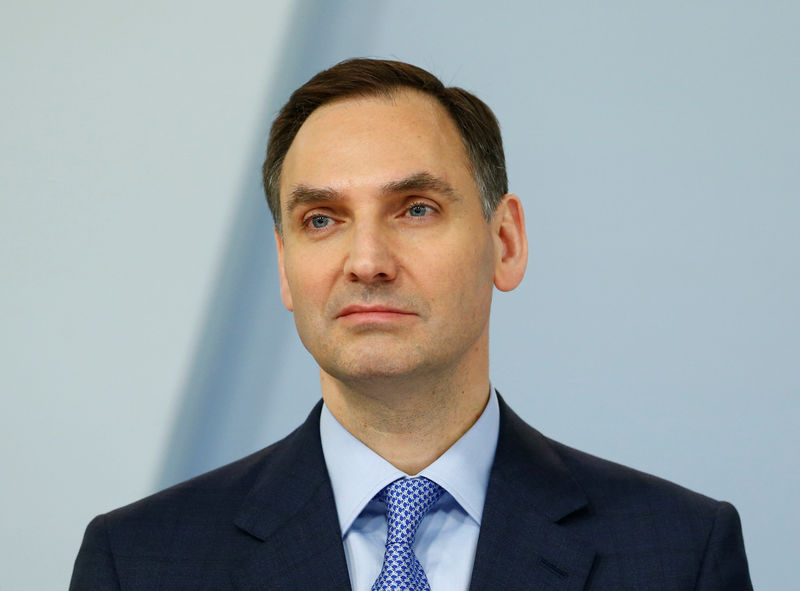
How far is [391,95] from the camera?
8.10ft

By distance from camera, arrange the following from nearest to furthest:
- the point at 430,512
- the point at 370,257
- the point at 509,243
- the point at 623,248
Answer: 1. the point at 370,257
2. the point at 430,512
3. the point at 509,243
4. the point at 623,248

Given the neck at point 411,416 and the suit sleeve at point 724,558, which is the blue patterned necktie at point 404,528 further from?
the suit sleeve at point 724,558

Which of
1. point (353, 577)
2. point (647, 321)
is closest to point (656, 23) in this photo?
point (647, 321)

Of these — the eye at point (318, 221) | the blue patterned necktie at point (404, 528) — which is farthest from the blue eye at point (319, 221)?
the blue patterned necktie at point (404, 528)

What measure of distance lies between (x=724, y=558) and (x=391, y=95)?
3.72 feet

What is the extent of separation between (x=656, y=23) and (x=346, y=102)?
1771 millimetres

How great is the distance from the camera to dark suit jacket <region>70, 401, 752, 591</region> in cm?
225

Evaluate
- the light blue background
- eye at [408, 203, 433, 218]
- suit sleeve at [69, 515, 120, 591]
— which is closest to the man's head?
eye at [408, 203, 433, 218]

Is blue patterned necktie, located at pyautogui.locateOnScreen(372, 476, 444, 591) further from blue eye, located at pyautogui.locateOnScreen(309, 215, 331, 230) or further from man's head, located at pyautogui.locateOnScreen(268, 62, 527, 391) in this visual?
blue eye, located at pyautogui.locateOnScreen(309, 215, 331, 230)

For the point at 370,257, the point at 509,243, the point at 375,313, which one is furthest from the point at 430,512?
the point at 509,243

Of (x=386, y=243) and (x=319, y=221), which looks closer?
(x=386, y=243)

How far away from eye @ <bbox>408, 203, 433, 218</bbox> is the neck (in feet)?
1.03

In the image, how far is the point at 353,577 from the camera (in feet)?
7.43

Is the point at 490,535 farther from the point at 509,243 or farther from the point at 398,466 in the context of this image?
the point at 509,243
